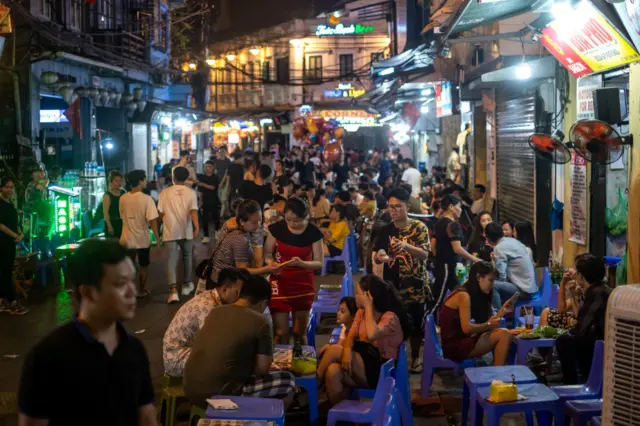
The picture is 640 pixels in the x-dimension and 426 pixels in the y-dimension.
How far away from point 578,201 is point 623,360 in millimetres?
7613

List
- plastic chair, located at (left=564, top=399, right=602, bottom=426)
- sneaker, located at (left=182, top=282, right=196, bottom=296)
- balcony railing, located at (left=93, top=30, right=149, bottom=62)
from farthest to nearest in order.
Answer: balcony railing, located at (left=93, top=30, right=149, bottom=62), sneaker, located at (left=182, top=282, right=196, bottom=296), plastic chair, located at (left=564, top=399, right=602, bottom=426)

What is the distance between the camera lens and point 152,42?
31125 millimetres

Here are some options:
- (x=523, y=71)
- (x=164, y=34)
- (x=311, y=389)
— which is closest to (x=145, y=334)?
(x=311, y=389)

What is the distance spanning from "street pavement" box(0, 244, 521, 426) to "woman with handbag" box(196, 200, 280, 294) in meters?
1.30

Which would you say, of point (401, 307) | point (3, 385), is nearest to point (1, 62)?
point (3, 385)

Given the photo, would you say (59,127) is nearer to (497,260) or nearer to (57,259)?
(57,259)

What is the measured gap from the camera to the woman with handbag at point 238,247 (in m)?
8.49

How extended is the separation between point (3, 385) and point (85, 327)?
5670 millimetres

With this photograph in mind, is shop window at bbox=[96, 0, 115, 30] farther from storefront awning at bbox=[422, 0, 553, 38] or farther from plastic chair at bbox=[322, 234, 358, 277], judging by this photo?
storefront awning at bbox=[422, 0, 553, 38]

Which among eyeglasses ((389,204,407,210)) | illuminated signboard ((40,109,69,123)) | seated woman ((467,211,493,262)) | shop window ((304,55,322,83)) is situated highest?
shop window ((304,55,322,83))

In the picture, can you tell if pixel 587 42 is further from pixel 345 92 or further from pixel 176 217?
pixel 345 92

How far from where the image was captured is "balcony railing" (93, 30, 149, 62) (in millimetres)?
25722

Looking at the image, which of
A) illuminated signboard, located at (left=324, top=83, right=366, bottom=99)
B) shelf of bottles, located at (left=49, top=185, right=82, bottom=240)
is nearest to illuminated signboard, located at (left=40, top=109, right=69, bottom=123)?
shelf of bottles, located at (left=49, top=185, right=82, bottom=240)

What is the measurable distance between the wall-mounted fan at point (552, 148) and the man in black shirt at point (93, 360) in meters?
7.71
